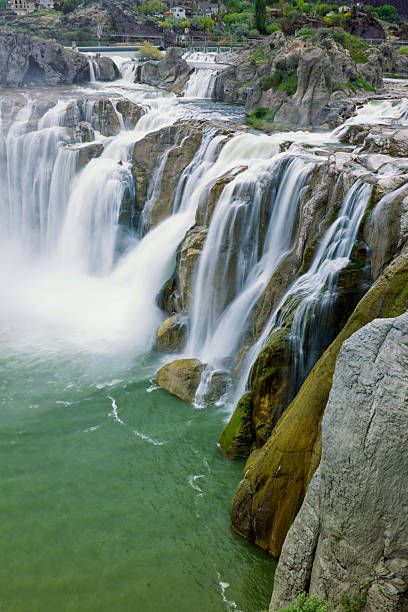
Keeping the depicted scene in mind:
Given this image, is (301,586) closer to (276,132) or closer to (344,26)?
(276,132)

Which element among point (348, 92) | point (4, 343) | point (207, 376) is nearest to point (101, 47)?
point (348, 92)

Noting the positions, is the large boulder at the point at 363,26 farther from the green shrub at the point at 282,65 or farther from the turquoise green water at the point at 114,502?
the turquoise green water at the point at 114,502

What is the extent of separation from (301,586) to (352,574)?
3.83 ft

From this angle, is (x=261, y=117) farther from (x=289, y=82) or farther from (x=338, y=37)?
(x=338, y=37)

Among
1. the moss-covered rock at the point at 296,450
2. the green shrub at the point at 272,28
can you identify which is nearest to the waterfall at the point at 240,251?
the moss-covered rock at the point at 296,450

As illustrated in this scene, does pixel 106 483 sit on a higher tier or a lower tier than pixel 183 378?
lower

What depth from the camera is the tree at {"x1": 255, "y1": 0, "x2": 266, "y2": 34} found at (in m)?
60.5

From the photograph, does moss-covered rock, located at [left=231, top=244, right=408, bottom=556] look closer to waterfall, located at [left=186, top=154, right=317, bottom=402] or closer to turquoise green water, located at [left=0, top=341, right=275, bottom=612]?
turquoise green water, located at [left=0, top=341, right=275, bottom=612]

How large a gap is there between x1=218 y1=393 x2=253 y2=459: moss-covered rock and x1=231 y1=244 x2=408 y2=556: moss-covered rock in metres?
1.97

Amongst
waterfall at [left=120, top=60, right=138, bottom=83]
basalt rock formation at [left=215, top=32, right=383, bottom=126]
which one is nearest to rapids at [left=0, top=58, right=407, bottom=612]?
basalt rock formation at [left=215, top=32, right=383, bottom=126]

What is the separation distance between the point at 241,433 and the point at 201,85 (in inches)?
1381

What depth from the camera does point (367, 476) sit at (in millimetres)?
7148

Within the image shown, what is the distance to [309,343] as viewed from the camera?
40.1 feet

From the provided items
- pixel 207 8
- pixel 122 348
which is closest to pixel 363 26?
pixel 207 8
